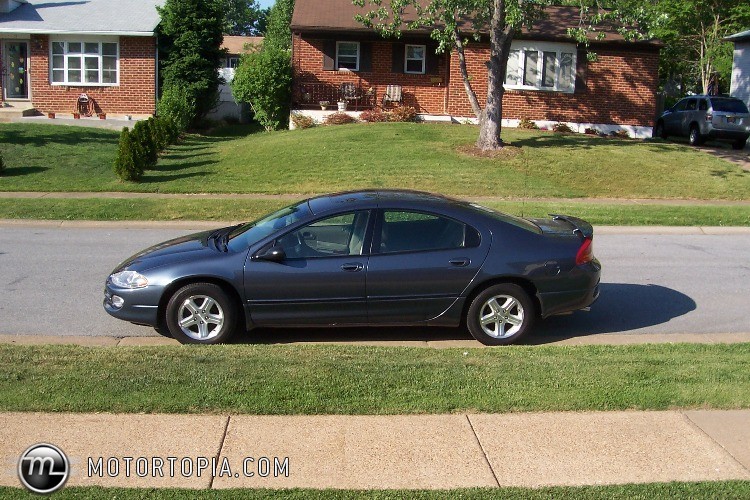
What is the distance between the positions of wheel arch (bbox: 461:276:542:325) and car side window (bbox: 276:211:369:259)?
118 centimetres

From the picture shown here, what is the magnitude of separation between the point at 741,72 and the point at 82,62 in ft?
86.3

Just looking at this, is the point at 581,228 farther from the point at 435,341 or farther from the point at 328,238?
the point at 328,238

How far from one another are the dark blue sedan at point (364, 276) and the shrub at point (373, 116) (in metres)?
20.7

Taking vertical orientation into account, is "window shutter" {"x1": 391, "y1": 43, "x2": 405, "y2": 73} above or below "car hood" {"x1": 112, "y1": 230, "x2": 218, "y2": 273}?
above

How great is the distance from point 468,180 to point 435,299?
39.4ft

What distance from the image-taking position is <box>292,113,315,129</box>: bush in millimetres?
29000

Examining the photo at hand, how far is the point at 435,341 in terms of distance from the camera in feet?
27.3

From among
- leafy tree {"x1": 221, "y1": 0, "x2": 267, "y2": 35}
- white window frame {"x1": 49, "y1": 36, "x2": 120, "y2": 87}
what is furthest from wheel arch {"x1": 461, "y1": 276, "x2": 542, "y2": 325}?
leafy tree {"x1": 221, "y1": 0, "x2": 267, "y2": 35}

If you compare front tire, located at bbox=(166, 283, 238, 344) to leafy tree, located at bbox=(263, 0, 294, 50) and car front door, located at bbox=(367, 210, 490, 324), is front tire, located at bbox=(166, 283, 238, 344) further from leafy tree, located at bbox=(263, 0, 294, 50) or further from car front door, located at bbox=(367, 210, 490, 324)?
leafy tree, located at bbox=(263, 0, 294, 50)

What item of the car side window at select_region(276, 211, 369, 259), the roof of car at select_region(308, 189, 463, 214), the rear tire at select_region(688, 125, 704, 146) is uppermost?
the rear tire at select_region(688, 125, 704, 146)

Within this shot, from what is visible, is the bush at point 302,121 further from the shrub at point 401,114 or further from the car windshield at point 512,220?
the car windshield at point 512,220

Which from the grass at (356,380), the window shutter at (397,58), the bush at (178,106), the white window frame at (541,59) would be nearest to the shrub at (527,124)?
the white window frame at (541,59)

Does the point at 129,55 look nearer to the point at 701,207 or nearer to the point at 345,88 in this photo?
the point at 345,88

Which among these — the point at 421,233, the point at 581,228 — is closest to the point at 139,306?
the point at 421,233
